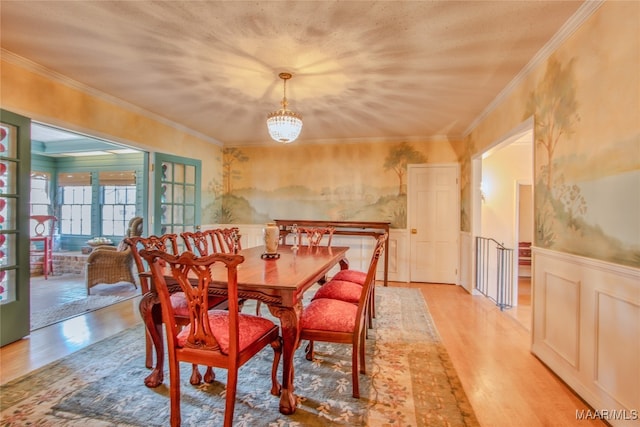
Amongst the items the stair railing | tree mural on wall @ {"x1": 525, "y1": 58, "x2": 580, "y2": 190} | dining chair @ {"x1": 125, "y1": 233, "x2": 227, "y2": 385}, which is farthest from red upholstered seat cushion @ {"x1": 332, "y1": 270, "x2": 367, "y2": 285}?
the stair railing

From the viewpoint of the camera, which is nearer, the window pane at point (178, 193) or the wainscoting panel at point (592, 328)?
the wainscoting panel at point (592, 328)

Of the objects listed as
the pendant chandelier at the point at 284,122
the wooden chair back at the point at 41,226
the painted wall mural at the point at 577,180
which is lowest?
the wooden chair back at the point at 41,226

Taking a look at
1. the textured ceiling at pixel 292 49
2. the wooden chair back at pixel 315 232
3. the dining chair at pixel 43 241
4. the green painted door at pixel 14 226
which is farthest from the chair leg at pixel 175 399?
the dining chair at pixel 43 241

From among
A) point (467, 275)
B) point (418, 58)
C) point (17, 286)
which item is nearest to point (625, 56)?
point (418, 58)

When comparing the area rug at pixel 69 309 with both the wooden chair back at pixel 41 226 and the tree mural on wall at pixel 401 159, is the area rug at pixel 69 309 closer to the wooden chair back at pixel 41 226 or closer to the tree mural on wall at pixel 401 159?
the wooden chair back at pixel 41 226

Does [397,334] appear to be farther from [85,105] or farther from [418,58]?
[85,105]

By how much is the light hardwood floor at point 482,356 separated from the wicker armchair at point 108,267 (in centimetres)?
66

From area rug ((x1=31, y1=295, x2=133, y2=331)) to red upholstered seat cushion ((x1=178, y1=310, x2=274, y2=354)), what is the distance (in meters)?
2.43

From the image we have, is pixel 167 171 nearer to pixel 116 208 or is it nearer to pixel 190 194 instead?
pixel 190 194

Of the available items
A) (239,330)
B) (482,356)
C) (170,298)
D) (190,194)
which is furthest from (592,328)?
(190,194)

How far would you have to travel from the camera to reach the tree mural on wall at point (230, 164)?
6.01 metres

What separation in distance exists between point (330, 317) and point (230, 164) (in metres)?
4.69

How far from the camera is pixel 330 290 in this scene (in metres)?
2.63

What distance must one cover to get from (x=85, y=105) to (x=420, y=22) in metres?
3.43
